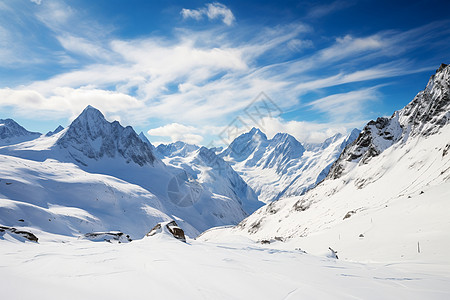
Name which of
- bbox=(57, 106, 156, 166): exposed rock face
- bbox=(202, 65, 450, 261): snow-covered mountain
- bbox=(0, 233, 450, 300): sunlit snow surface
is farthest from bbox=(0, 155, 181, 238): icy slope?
bbox=(57, 106, 156, 166): exposed rock face

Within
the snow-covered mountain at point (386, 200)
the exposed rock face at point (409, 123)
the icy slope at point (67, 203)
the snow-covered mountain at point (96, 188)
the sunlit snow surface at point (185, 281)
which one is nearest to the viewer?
the sunlit snow surface at point (185, 281)

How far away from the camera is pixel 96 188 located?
308 feet

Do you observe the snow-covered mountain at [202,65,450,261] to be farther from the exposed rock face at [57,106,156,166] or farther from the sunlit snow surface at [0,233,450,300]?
the exposed rock face at [57,106,156,166]

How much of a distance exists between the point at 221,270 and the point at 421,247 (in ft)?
43.9

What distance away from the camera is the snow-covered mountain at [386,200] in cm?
1611

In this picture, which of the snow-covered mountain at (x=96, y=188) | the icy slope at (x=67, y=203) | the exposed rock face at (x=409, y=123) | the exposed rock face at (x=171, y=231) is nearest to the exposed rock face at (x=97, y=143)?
the snow-covered mountain at (x=96, y=188)

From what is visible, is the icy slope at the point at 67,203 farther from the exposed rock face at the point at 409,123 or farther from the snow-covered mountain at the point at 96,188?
the exposed rock face at the point at 409,123

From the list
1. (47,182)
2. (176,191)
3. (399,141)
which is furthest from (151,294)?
(176,191)

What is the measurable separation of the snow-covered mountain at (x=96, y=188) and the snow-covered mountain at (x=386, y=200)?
3509cm

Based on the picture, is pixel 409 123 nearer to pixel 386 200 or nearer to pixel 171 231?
pixel 386 200

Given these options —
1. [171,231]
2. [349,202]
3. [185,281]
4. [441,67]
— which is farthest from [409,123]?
[185,281]

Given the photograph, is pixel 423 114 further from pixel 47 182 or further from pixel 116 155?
pixel 116 155

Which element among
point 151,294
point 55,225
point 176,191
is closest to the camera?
point 151,294

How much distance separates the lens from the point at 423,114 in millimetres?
64250
